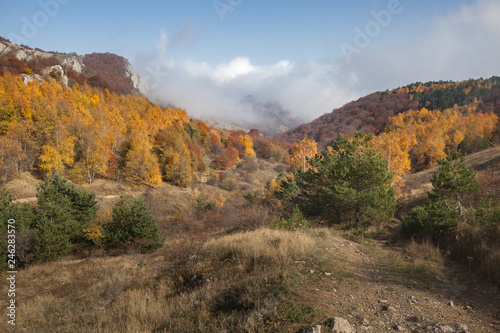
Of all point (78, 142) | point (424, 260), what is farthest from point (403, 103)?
point (78, 142)

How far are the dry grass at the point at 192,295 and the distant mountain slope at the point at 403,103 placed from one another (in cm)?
9477

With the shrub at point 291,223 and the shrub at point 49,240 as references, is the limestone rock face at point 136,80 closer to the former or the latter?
the shrub at point 49,240

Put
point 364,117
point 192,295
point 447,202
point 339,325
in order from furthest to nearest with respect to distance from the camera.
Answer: point 364,117, point 447,202, point 192,295, point 339,325

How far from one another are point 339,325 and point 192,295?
11.8 ft

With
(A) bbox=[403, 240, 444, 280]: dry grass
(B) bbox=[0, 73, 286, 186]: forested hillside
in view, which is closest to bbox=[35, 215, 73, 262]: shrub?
(A) bbox=[403, 240, 444, 280]: dry grass

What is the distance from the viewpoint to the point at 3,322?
259 inches

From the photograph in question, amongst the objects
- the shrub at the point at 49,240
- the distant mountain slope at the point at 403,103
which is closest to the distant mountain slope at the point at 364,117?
the distant mountain slope at the point at 403,103

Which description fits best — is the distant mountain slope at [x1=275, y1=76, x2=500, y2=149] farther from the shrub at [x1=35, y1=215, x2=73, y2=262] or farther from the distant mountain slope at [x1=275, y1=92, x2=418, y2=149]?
the shrub at [x1=35, y1=215, x2=73, y2=262]

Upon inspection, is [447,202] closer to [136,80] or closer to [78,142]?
[78,142]

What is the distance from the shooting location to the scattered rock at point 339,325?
3.67m

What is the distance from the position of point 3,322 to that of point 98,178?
129ft

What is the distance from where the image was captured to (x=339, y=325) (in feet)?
12.3

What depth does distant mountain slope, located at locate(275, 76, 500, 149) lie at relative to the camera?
9694 cm

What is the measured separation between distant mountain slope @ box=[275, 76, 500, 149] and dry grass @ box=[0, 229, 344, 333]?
94.8 meters
